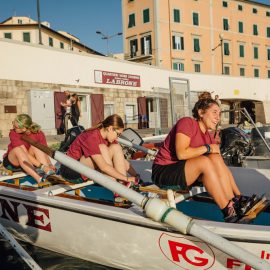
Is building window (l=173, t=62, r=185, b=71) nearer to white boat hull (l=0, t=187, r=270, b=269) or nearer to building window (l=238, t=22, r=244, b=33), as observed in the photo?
building window (l=238, t=22, r=244, b=33)

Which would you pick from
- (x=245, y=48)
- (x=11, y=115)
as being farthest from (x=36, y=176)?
(x=245, y=48)

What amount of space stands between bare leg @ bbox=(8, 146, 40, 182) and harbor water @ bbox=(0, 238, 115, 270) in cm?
121

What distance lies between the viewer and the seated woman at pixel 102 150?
4477mm

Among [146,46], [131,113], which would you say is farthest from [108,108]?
[146,46]

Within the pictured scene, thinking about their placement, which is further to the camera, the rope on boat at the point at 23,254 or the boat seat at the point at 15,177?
the boat seat at the point at 15,177

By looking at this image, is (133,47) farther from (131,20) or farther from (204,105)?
(204,105)

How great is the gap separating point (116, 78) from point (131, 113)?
104 inches

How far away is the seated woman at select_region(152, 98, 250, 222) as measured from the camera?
3.50 meters

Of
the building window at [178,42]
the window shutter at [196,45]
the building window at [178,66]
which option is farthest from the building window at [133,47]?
the window shutter at [196,45]

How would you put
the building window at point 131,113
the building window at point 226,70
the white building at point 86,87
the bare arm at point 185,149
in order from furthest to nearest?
the building window at point 226,70, the building window at point 131,113, the white building at point 86,87, the bare arm at point 185,149

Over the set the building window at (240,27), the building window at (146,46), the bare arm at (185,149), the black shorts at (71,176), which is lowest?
the black shorts at (71,176)

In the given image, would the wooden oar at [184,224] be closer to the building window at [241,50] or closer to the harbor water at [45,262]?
the harbor water at [45,262]

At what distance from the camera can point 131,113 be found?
75.1 ft

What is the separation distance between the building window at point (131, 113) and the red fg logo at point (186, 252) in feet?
62.8
